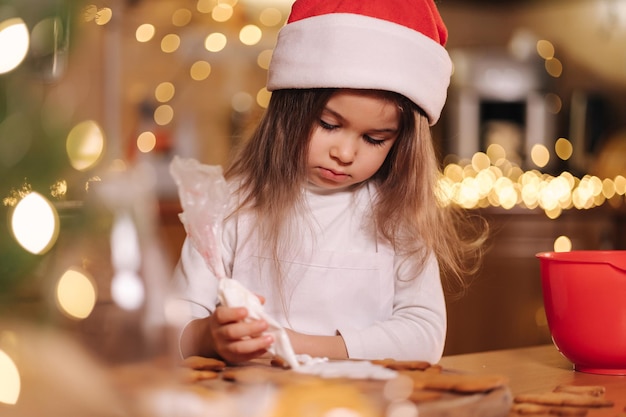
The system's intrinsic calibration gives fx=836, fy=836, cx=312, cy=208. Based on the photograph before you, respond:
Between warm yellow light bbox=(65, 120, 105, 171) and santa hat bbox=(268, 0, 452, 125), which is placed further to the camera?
santa hat bbox=(268, 0, 452, 125)

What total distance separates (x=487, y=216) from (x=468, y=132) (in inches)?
28.6

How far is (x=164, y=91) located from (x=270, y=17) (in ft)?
1.84

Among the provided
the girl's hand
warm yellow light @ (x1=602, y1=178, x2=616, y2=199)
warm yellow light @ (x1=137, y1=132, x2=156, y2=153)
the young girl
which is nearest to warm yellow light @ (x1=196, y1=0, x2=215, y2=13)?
warm yellow light @ (x1=137, y1=132, x2=156, y2=153)

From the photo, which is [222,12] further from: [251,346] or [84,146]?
[84,146]

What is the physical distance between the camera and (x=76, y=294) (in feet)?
1.29

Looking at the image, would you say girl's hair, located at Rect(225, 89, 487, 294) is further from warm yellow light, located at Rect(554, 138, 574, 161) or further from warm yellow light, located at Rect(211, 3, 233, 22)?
warm yellow light, located at Rect(554, 138, 574, 161)

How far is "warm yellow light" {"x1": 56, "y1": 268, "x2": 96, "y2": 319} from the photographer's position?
0.39 metres

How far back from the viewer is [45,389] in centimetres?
40

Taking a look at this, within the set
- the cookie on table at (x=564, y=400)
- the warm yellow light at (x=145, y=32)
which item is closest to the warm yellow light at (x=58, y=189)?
the cookie on table at (x=564, y=400)

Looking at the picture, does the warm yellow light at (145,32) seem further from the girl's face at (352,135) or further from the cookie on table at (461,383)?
the cookie on table at (461,383)

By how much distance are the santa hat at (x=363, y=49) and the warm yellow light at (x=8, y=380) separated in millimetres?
731

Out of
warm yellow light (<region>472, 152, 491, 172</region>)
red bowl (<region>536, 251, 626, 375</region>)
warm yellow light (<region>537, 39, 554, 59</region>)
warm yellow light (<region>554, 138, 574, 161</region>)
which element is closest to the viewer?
red bowl (<region>536, 251, 626, 375</region>)

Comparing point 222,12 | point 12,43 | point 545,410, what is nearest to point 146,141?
point 222,12

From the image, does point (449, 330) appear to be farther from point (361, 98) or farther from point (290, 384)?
point (290, 384)
